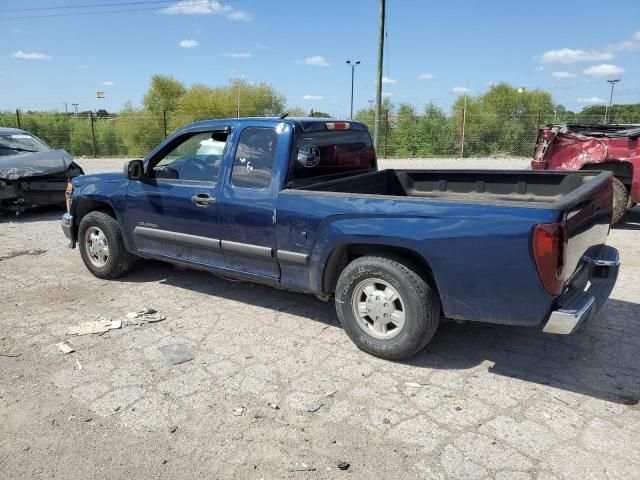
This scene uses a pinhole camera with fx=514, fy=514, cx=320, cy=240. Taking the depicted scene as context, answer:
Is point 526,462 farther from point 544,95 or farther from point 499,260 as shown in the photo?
point 544,95

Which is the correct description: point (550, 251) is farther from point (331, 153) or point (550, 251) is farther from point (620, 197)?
point (620, 197)

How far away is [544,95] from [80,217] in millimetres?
37640

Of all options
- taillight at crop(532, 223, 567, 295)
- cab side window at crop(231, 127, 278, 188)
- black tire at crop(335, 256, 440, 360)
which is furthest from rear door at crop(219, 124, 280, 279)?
taillight at crop(532, 223, 567, 295)

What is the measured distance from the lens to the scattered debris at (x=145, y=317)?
183 inches

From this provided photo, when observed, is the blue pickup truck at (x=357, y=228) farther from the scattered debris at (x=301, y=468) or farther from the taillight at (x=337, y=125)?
the scattered debris at (x=301, y=468)

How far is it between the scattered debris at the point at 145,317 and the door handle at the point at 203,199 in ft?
3.62

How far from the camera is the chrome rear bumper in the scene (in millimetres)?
3109

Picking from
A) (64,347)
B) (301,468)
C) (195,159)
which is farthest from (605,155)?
(64,347)

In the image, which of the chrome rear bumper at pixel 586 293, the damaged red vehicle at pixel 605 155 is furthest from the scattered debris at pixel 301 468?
the damaged red vehicle at pixel 605 155

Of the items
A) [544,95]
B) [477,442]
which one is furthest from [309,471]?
[544,95]

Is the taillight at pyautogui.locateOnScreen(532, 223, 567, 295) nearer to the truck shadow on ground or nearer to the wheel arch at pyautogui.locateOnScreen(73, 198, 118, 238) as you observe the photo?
the truck shadow on ground

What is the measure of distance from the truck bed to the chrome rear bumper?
71cm

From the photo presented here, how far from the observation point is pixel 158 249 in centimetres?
524

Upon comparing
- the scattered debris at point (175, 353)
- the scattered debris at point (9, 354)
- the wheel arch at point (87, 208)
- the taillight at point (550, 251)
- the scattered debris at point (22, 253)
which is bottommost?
the scattered debris at point (9, 354)
